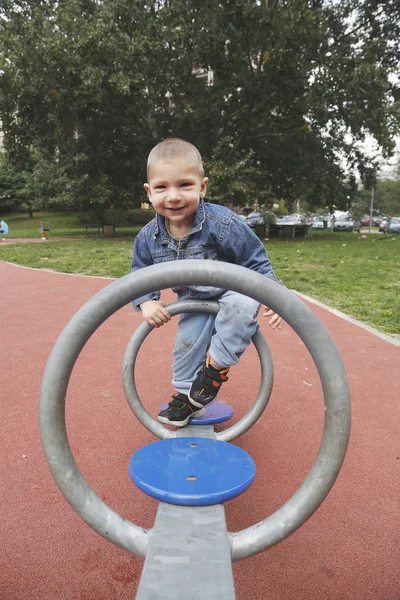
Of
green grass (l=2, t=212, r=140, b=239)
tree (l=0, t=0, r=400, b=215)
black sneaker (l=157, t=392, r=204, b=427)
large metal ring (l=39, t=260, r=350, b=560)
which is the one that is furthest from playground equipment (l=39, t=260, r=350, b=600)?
green grass (l=2, t=212, r=140, b=239)

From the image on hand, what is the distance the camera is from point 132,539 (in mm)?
1274

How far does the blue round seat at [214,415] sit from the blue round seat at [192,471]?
364mm

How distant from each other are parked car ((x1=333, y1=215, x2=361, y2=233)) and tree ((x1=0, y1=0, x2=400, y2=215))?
15028 mm

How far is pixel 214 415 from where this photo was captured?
7.53ft

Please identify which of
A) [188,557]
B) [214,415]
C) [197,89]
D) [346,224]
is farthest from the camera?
[346,224]

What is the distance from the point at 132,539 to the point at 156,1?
17032 mm

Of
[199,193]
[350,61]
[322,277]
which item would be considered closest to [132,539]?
[199,193]

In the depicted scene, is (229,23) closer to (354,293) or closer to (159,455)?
(354,293)

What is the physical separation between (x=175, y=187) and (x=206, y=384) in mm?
885

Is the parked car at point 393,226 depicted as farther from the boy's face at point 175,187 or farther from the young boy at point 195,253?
the boy's face at point 175,187

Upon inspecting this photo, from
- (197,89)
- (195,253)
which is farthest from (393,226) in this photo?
(195,253)

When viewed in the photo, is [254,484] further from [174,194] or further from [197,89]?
[197,89]

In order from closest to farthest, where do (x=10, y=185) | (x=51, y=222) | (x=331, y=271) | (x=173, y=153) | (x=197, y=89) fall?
1. (x=173, y=153)
2. (x=331, y=271)
3. (x=197, y=89)
4. (x=51, y=222)
5. (x=10, y=185)

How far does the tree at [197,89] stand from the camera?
1393cm
